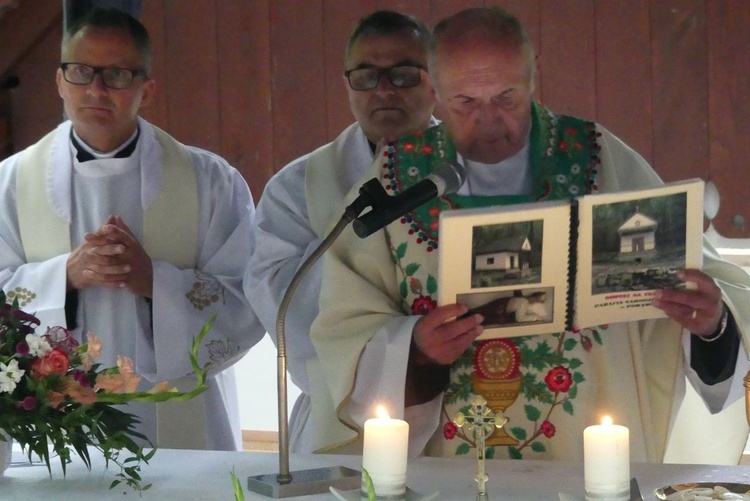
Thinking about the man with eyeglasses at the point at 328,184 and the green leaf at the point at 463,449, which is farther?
the man with eyeglasses at the point at 328,184

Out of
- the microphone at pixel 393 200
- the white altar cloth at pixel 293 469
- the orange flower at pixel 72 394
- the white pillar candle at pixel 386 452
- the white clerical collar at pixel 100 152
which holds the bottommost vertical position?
the white altar cloth at pixel 293 469

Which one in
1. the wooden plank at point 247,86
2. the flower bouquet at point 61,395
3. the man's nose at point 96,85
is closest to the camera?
the flower bouquet at point 61,395

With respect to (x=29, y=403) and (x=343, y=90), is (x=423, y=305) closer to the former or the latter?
(x=29, y=403)

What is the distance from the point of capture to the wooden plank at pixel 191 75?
18.7 ft

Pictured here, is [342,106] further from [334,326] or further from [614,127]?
[334,326]

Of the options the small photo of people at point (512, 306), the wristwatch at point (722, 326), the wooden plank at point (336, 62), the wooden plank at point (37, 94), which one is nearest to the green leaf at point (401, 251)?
the small photo of people at point (512, 306)

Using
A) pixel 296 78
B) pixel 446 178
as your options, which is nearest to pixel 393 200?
pixel 446 178

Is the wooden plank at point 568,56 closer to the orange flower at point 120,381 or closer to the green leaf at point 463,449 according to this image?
the green leaf at point 463,449

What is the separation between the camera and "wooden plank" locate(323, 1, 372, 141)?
545cm

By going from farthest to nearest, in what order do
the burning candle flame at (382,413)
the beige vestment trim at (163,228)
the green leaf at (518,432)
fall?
the beige vestment trim at (163,228)
the green leaf at (518,432)
the burning candle flame at (382,413)

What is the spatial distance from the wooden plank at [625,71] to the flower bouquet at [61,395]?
2908 millimetres

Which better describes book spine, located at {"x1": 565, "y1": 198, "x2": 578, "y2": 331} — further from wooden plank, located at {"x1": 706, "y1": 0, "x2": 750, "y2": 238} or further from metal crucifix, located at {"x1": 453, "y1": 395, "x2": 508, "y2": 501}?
wooden plank, located at {"x1": 706, "y1": 0, "x2": 750, "y2": 238}

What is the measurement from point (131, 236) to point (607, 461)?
2.03m

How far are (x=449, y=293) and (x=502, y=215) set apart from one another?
23cm
